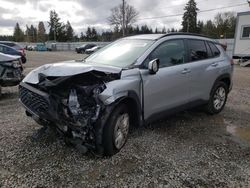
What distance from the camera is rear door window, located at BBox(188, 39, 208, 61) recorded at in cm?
536

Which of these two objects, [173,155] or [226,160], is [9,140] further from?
[226,160]

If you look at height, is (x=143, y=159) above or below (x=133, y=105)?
below

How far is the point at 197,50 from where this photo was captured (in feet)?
18.2

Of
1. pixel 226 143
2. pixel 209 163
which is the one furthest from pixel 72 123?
pixel 226 143

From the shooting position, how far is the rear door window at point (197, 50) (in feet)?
17.6

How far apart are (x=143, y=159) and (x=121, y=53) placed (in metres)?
1.92

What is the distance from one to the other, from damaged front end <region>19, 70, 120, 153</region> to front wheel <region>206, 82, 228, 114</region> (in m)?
3.02

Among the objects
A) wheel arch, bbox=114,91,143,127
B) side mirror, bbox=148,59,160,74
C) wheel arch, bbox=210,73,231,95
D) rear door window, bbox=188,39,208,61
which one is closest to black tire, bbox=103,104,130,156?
wheel arch, bbox=114,91,143,127

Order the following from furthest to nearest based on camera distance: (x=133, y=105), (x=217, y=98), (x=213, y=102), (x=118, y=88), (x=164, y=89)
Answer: (x=217, y=98) → (x=213, y=102) → (x=164, y=89) → (x=133, y=105) → (x=118, y=88)

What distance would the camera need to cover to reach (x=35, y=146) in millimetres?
4266

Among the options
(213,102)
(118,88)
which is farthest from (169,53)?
(213,102)

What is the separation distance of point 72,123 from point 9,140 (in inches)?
60.2

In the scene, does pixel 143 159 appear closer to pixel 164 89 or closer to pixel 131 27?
pixel 164 89

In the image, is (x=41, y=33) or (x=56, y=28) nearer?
(x=56, y=28)
